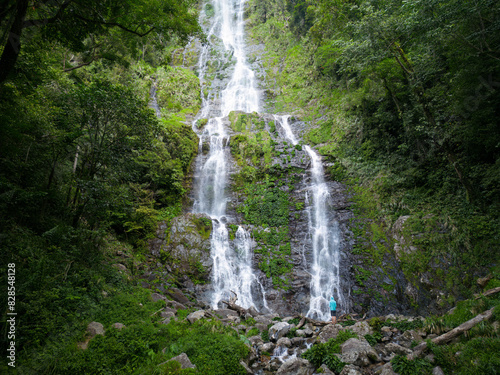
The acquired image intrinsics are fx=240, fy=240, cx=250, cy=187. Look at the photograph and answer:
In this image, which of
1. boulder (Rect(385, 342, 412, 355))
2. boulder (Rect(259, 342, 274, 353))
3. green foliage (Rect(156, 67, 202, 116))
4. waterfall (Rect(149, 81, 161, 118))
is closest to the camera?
boulder (Rect(385, 342, 412, 355))

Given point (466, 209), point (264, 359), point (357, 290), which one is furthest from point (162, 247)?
point (466, 209)

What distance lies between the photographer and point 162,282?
10836 mm

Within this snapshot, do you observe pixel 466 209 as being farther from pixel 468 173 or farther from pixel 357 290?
pixel 357 290

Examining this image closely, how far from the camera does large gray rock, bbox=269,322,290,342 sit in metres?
7.39

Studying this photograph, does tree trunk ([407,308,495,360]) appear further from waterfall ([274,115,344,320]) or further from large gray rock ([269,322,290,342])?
waterfall ([274,115,344,320])

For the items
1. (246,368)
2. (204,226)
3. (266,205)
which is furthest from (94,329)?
(266,205)

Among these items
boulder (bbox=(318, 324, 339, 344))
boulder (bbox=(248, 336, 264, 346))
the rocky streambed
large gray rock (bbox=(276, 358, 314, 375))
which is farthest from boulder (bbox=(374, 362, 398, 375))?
boulder (bbox=(248, 336, 264, 346))

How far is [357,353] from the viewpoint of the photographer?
5.52 m

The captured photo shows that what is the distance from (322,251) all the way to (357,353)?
7.78 m

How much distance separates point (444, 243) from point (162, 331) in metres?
10.1

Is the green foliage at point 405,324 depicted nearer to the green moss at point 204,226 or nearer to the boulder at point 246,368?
the boulder at point 246,368

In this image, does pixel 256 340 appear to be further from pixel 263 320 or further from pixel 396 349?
pixel 396 349

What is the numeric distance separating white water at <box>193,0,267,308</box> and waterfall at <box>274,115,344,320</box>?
2620mm

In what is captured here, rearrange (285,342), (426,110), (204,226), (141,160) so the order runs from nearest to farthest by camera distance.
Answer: (285,342)
(426,110)
(204,226)
(141,160)
